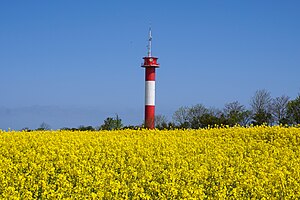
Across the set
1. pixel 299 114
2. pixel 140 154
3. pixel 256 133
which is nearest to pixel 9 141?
pixel 140 154

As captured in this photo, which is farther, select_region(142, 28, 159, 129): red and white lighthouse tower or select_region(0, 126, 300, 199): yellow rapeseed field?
select_region(142, 28, 159, 129): red and white lighthouse tower

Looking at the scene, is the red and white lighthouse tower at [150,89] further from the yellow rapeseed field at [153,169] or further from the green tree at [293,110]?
the yellow rapeseed field at [153,169]

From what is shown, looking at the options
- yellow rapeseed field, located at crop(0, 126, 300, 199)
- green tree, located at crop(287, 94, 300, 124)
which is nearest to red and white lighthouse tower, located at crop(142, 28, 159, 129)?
green tree, located at crop(287, 94, 300, 124)

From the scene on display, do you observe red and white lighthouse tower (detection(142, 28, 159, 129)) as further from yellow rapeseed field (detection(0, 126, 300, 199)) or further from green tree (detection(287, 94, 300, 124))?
yellow rapeseed field (detection(0, 126, 300, 199))

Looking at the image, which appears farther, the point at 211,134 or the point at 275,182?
the point at 211,134

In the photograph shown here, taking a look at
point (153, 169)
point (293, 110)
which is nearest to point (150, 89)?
point (293, 110)

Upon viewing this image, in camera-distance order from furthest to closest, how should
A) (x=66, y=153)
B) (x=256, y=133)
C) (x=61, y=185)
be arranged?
(x=256, y=133), (x=66, y=153), (x=61, y=185)

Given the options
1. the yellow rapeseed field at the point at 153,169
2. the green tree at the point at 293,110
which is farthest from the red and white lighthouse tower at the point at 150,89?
the yellow rapeseed field at the point at 153,169

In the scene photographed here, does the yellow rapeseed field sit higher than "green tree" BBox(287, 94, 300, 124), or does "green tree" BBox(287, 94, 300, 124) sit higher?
"green tree" BBox(287, 94, 300, 124)

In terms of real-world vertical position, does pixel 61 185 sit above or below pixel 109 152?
below

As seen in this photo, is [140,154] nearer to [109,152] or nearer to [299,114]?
[109,152]

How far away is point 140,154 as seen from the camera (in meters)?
11.9

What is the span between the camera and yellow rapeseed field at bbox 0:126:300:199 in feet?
24.1

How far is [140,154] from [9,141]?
4.14 meters
